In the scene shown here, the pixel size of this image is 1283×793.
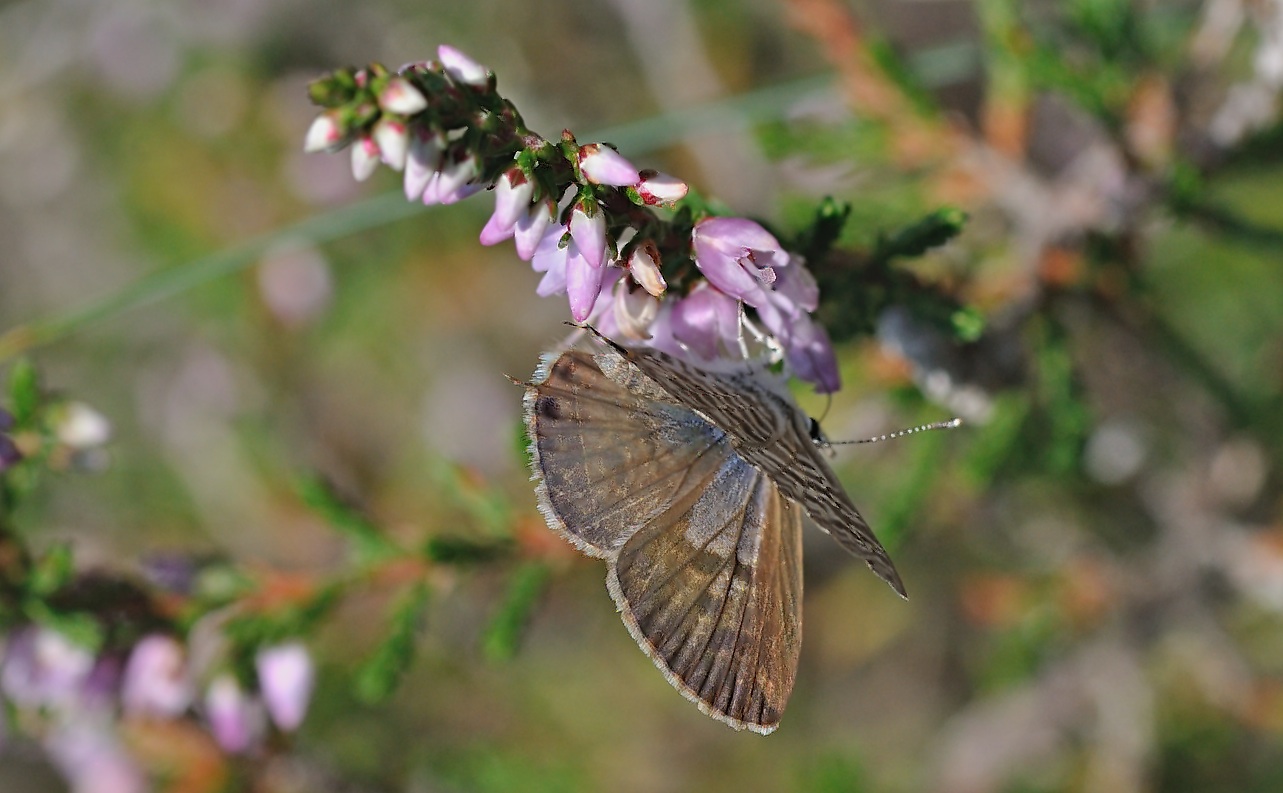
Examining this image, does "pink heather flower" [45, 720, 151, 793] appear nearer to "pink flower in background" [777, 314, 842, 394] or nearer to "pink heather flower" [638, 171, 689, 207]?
"pink flower in background" [777, 314, 842, 394]

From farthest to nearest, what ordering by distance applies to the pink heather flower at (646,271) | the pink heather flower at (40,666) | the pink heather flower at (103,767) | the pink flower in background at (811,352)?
the pink heather flower at (103,767) → the pink heather flower at (40,666) → the pink flower in background at (811,352) → the pink heather flower at (646,271)

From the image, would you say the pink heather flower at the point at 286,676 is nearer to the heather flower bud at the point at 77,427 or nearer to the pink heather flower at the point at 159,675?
the pink heather flower at the point at 159,675

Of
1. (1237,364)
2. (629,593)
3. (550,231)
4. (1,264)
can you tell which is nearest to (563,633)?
(1237,364)

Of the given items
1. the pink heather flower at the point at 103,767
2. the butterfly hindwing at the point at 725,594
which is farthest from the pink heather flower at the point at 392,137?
the pink heather flower at the point at 103,767

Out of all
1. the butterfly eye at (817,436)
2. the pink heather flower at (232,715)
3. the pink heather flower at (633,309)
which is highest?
the pink heather flower at (633,309)

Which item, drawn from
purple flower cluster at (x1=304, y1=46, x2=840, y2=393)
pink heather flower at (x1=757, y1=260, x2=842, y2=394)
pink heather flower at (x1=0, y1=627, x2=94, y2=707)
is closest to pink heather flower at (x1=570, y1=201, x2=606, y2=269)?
purple flower cluster at (x1=304, y1=46, x2=840, y2=393)

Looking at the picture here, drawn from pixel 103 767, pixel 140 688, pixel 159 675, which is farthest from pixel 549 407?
pixel 103 767

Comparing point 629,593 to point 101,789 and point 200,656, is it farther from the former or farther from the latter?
point 101,789

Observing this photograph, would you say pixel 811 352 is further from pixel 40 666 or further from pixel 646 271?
pixel 40 666
